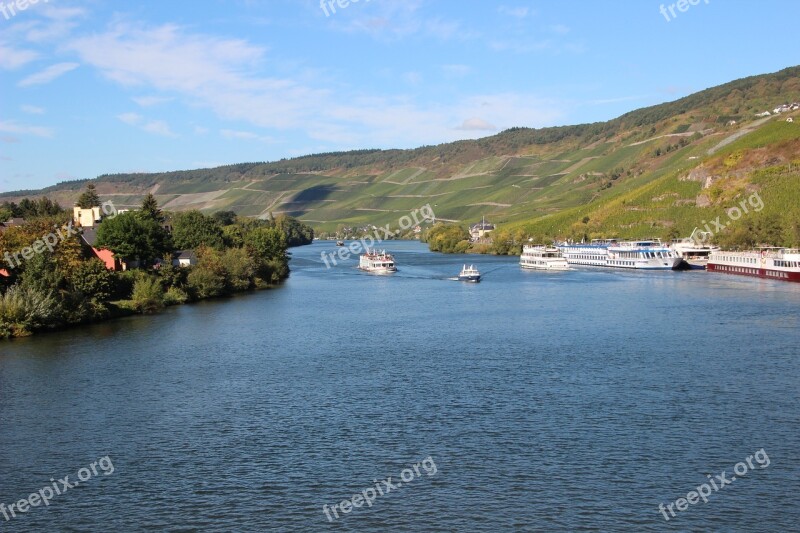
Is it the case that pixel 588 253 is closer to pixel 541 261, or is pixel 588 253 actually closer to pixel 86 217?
pixel 541 261

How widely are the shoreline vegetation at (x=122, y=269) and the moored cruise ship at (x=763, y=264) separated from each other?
55.2m

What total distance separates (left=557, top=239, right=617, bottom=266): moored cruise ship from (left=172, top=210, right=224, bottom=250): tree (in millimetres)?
53857

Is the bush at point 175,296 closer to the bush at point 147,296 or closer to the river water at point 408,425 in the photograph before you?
the bush at point 147,296

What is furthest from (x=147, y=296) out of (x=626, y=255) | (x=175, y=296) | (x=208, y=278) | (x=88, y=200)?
(x=626, y=255)

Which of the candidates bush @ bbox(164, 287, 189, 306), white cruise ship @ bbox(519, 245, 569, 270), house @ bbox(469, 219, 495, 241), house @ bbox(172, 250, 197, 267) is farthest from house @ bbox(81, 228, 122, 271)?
house @ bbox(469, 219, 495, 241)

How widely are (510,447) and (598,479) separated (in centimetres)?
362

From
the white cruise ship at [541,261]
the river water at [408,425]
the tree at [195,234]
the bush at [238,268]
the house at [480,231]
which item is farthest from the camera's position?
the house at [480,231]

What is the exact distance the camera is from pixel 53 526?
72.2 feet

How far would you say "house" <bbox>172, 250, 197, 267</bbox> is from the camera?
83.4m

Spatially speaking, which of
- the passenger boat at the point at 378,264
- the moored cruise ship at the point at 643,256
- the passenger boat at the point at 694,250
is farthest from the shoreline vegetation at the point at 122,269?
the passenger boat at the point at 694,250

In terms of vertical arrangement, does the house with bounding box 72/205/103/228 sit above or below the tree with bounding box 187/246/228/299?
above

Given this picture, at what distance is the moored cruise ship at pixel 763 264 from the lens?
286 feet

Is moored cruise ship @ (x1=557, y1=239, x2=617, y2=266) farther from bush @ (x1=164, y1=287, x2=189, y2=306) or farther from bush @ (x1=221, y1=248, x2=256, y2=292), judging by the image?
bush @ (x1=164, y1=287, x2=189, y2=306)

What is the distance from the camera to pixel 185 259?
84625 mm
